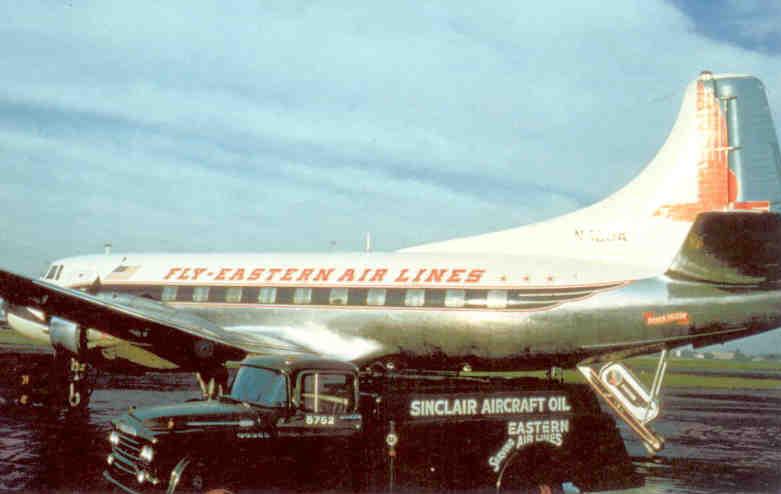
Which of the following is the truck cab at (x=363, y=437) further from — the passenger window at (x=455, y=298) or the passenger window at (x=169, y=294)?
the passenger window at (x=169, y=294)

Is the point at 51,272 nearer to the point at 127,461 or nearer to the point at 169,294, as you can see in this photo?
the point at 169,294

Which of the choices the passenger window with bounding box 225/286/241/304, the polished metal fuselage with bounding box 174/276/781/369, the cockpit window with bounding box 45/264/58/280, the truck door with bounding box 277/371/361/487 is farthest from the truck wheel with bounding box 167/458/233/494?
the cockpit window with bounding box 45/264/58/280

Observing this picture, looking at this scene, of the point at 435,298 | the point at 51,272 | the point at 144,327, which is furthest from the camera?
the point at 51,272

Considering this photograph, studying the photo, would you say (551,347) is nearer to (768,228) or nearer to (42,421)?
(768,228)

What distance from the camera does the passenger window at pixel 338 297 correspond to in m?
19.4

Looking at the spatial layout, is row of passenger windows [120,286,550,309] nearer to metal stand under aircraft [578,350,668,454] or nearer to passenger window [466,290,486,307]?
passenger window [466,290,486,307]

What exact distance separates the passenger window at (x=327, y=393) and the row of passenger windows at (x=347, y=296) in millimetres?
9222

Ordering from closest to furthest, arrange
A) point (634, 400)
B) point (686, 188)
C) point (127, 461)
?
point (127, 461), point (634, 400), point (686, 188)

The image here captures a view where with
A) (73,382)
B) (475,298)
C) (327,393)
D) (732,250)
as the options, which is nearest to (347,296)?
(475,298)

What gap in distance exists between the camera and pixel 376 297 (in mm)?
19016

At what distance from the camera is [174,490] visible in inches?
300

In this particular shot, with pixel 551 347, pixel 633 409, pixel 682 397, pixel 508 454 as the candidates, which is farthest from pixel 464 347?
pixel 682 397

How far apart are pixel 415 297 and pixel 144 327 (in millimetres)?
6447

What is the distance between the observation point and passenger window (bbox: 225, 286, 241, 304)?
68.2 feet
